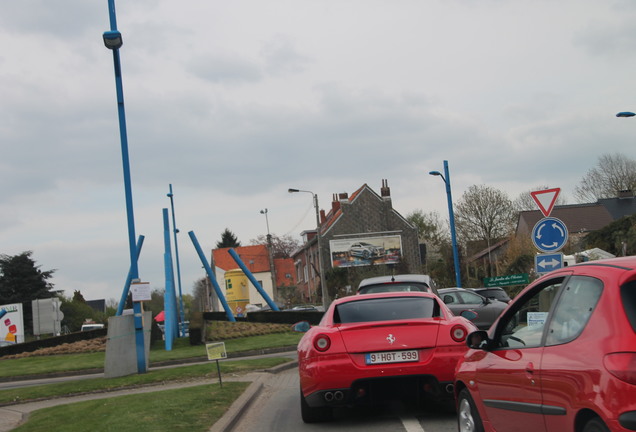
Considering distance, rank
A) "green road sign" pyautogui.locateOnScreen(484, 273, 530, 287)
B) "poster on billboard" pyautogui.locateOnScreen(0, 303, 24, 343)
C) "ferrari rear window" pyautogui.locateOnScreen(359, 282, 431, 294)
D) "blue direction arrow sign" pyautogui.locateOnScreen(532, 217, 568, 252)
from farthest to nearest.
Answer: "poster on billboard" pyautogui.locateOnScreen(0, 303, 24, 343), "green road sign" pyautogui.locateOnScreen(484, 273, 530, 287), "ferrari rear window" pyautogui.locateOnScreen(359, 282, 431, 294), "blue direction arrow sign" pyautogui.locateOnScreen(532, 217, 568, 252)

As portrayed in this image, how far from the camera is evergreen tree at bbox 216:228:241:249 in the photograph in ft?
445

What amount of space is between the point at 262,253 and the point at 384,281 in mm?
104020

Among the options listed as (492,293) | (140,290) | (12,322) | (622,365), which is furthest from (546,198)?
(12,322)

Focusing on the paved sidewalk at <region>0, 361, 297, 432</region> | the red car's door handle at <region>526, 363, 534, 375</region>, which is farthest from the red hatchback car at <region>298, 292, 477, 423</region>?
the red car's door handle at <region>526, 363, 534, 375</region>

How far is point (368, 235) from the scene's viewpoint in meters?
75.1

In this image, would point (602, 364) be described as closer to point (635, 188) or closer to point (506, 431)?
point (506, 431)

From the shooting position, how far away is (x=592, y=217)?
68.0m

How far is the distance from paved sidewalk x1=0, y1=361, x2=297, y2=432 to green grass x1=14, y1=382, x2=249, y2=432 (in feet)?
0.50

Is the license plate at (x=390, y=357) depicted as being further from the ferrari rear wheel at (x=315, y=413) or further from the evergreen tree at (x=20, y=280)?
the evergreen tree at (x=20, y=280)

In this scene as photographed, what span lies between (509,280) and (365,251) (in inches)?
1934

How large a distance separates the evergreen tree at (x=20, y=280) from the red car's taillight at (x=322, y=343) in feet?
240

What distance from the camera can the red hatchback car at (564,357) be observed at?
3922mm

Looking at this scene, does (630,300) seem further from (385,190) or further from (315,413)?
(385,190)

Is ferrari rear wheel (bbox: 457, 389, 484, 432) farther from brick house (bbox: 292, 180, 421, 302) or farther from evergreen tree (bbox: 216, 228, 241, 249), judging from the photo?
evergreen tree (bbox: 216, 228, 241, 249)
